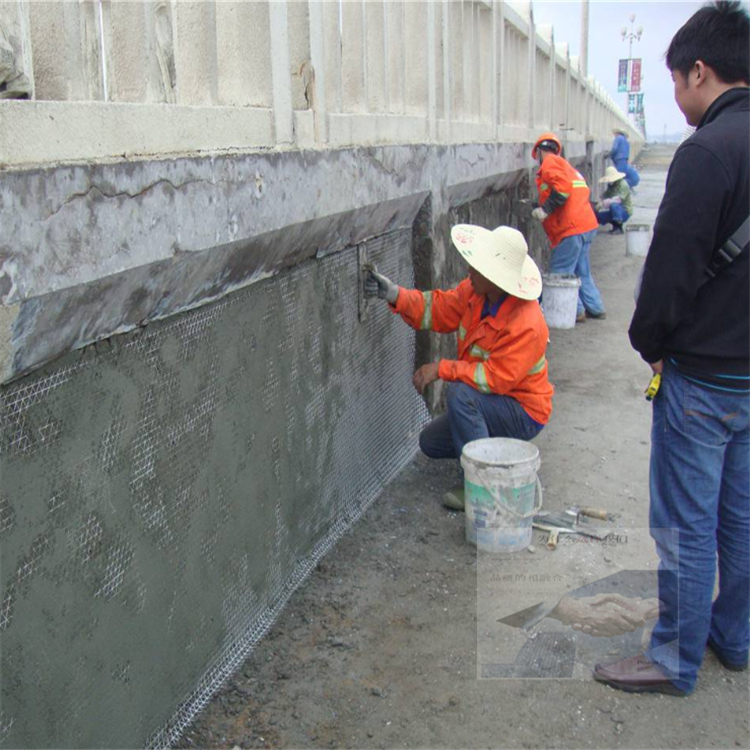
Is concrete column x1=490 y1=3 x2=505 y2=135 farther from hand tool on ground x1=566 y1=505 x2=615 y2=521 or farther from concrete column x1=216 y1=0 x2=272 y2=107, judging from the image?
concrete column x1=216 y1=0 x2=272 y2=107

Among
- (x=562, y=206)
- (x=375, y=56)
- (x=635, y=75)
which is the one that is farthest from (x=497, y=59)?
(x=635, y=75)

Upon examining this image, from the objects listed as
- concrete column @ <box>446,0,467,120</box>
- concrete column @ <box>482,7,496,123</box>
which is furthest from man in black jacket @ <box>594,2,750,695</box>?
concrete column @ <box>482,7,496,123</box>

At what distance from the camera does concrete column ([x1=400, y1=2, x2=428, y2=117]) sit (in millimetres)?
4879

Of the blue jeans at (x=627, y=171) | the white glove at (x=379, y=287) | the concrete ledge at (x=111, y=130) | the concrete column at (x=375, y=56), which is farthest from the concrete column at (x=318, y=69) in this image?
the blue jeans at (x=627, y=171)

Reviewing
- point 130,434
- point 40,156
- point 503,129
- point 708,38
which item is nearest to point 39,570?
point 130,434

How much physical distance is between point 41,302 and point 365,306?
2.50 meters

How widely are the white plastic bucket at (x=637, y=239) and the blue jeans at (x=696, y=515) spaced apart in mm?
10322

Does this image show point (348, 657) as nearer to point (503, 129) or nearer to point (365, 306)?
point (365, 306)

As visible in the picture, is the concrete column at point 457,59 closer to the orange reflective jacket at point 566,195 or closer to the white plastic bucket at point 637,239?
the orange reflective jacket at point 566,195

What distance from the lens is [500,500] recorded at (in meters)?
3.79

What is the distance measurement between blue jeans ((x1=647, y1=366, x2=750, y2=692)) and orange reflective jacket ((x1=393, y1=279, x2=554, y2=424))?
3.98 ft

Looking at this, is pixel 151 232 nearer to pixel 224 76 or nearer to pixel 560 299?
pixel 224 76

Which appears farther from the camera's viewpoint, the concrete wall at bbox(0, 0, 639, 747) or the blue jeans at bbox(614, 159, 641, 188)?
the blue jeans at bbox(614, 159, 641, 188)

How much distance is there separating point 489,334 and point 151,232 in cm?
222
